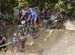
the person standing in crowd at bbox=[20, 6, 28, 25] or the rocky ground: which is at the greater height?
the person standing in crowd at bbox=[20, 6, 28, 25]

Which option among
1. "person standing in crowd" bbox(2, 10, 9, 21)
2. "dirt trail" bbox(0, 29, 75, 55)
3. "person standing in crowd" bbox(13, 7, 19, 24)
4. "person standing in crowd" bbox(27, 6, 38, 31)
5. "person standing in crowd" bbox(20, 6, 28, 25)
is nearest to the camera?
"dirt trail" bbox(0, 29, 75, 55)

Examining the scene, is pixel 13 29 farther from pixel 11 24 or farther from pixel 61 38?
pixel 61 38

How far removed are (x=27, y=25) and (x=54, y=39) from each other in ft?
5.23

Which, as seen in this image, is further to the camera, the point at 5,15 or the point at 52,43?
the point at 5,15

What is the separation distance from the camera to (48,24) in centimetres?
1669

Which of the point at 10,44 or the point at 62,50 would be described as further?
the point at 10,44

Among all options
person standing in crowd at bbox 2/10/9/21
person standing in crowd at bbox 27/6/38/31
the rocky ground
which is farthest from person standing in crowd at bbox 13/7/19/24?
the rocky ground

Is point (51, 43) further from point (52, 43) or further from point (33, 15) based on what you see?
point (33, 15)

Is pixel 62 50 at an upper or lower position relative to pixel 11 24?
lower

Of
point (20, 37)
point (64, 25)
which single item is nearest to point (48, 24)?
point (64, 25)

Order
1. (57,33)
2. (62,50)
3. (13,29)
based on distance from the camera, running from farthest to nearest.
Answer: (13,29)
(57,33)
(62,50)

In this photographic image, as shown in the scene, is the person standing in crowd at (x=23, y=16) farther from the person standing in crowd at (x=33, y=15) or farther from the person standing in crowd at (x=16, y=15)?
the person standing in crowd at (x=16, y=15)

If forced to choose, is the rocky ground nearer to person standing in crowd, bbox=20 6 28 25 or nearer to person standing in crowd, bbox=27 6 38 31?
person standing in crowd, bbox=27 6 38 31

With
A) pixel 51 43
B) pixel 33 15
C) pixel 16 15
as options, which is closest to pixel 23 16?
pixel 33 15
